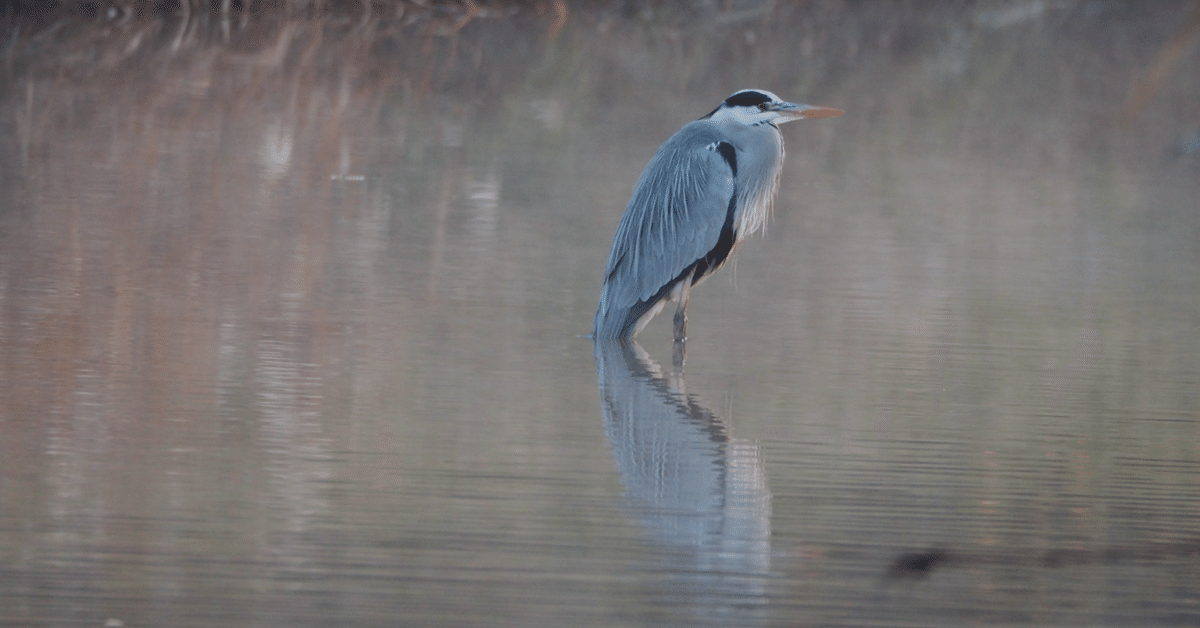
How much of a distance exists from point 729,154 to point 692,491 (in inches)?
112

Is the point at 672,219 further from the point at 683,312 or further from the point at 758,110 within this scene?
the point at 758,110

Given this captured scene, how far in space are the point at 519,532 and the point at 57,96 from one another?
9530 millimetres

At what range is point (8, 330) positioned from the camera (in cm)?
580

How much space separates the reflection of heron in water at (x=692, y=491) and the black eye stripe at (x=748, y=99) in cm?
158

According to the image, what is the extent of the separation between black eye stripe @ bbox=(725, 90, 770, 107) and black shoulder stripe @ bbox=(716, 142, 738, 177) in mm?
184

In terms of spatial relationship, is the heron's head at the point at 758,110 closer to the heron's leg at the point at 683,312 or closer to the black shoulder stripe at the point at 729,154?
the black shoulder stripe at the point at 729,154

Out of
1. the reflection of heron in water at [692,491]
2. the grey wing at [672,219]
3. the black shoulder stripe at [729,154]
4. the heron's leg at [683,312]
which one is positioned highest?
the black shoulder stripe at [729,154]

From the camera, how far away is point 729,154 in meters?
6.85

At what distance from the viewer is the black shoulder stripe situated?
6.84 m

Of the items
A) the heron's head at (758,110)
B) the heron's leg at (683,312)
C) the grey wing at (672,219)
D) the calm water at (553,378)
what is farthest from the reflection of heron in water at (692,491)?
the heron's head at (758,110)

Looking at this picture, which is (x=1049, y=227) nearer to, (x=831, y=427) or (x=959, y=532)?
(x=831, y=427)

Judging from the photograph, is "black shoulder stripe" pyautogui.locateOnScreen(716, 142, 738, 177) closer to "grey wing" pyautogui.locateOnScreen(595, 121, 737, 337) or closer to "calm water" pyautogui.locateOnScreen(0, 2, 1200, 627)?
"grey wing" pyautogui.locateOnScreen(595, 121, 737, 337)

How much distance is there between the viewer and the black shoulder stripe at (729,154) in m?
6.84

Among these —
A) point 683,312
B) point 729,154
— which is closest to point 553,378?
point 683,312
